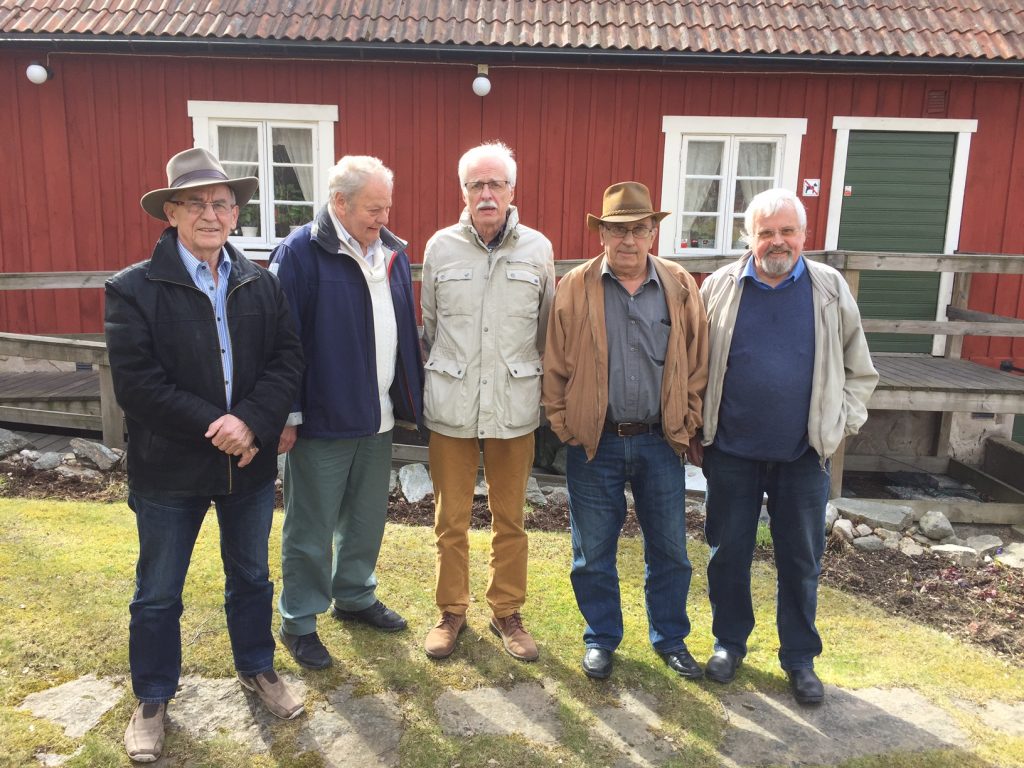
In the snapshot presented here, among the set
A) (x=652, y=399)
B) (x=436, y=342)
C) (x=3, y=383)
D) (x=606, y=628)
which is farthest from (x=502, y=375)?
(x=3, y=383)

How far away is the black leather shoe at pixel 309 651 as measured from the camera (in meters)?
2.93

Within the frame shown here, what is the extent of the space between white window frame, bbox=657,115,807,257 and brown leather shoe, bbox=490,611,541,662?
17.2 feet

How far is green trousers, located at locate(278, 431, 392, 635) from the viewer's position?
293cm

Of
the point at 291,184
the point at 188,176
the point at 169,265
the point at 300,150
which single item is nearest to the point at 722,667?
the point at 169,265

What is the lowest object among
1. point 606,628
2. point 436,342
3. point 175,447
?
point 606,628

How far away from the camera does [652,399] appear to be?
2.83 m

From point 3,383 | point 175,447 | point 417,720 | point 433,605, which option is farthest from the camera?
point 3,383

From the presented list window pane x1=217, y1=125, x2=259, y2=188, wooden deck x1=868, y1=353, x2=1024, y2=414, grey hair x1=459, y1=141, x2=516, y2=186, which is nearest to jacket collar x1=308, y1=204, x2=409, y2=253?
grey hair x1=459, y1=141, x2=516, y2=186

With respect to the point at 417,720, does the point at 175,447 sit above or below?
above

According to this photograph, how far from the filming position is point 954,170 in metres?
7.66

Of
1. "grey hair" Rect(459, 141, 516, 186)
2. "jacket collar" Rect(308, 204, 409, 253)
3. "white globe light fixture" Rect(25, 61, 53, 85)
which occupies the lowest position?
"jacket collar" Rect(308, 204, 409, 253)

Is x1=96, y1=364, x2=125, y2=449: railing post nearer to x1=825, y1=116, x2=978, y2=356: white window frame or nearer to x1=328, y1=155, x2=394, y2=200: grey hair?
x1=328, y1=155, x2=394, y2=200: grey hair

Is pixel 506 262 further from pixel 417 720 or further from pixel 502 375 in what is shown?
pixel 417 720

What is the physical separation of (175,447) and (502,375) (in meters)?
1.16
